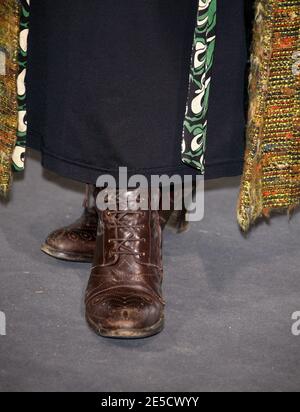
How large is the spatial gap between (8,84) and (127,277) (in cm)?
33

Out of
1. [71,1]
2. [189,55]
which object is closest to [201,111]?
[189,55]

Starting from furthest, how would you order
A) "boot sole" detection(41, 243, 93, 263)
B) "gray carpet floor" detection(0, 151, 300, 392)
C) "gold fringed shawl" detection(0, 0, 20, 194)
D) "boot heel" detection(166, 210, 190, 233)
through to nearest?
1. "boot heel" detection(166, 210, 190, 233)
2. "boot sole" detection(41, 243, 93, 263)
3. "gold fringed shawl" detection(0, 0, 20, 194)
4. "gray carpet floor" detection(0, 151, 300, 392)

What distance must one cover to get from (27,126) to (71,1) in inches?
10.4

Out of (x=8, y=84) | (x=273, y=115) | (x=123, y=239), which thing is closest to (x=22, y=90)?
(x=8, y=84)

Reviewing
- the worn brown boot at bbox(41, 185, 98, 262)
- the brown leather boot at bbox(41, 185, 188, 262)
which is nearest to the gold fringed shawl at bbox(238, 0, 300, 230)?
the brown leather boot at bbox(41, 185, 188, 262)

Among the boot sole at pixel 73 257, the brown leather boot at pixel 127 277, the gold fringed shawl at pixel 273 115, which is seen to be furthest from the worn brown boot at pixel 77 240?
the gold fringed shawl at pixel 273 115

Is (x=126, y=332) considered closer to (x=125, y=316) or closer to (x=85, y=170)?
(x=125, y=316)

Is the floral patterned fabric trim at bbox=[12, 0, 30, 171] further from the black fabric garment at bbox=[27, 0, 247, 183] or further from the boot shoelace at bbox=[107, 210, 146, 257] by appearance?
the boot shoelace at bbox=[107, 210, 146, 257]

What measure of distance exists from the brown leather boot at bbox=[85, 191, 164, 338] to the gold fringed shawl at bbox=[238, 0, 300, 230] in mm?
140

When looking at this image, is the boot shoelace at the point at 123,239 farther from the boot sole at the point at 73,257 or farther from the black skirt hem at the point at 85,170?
the boot sole at the point at 73,257

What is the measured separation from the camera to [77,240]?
1.33 meters

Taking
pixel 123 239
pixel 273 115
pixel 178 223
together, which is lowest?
pixel 178 223

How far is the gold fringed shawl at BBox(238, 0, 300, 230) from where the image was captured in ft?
3.61

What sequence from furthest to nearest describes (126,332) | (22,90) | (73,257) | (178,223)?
1. (178,223)
2. (73,257)
3. (22,90)
4. (126,332)
